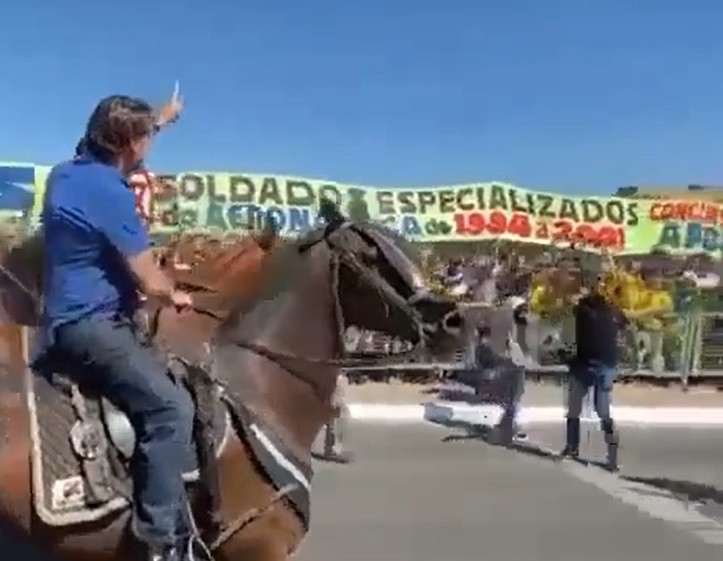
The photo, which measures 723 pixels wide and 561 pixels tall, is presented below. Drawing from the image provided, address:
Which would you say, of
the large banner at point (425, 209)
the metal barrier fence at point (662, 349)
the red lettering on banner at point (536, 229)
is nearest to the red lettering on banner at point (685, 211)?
the large banner at point (425, 209)

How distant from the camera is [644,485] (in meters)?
13.0

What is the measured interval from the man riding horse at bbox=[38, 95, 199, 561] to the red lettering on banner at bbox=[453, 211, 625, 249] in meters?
18.8

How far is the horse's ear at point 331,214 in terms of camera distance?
18.5 feet

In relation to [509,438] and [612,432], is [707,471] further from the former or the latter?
[509,438]

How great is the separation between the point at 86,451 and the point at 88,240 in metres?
0.82

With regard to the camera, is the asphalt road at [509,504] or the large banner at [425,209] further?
the large banner at [425,209]

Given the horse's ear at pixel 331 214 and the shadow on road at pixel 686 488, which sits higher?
the horse's ear at pixel 331 214

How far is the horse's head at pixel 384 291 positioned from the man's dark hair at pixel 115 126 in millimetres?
1127

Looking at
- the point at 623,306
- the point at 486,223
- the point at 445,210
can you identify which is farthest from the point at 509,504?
the point at 486,223

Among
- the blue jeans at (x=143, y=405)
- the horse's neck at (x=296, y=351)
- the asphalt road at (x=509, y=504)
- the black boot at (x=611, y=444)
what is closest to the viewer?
the blue jeans at (x=143, y=405)

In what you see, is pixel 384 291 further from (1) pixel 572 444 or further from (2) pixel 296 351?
(1) pixel 572 444

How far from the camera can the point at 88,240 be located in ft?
15.3

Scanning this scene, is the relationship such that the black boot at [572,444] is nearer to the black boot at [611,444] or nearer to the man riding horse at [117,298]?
the black boot at [611,444]

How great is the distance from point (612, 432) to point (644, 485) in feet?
3.79
